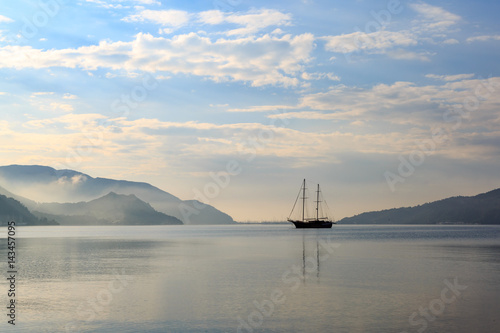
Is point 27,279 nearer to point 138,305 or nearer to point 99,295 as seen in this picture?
point 99,295

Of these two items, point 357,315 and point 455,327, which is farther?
point 357,315

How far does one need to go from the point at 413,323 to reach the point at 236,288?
60.4 feet

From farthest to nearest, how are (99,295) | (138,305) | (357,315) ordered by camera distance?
(99,295), (138,305), (357,315)

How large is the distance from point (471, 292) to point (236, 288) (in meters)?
21.4

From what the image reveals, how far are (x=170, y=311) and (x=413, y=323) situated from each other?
55.4 ft

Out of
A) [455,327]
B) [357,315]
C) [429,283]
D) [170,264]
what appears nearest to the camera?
[455,327]

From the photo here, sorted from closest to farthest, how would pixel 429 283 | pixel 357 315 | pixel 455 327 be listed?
pixel 455 327
pixel 357 315
pixel 429 283

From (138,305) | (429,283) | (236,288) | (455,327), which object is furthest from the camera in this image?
(429,283)

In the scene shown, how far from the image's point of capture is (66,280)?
5059 cm

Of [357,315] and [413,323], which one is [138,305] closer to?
[357,315]

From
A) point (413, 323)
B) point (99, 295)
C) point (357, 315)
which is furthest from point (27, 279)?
point (413, 323)

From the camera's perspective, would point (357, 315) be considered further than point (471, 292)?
No

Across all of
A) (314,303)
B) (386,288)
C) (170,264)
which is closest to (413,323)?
(314,303)

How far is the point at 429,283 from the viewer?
1917 inches
